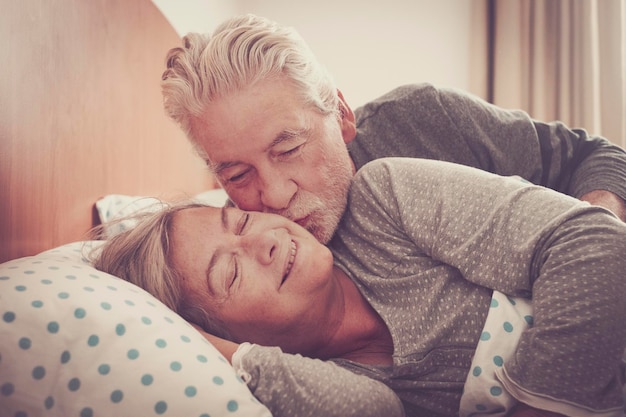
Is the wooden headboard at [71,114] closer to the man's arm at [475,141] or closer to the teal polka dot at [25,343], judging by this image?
the teal polka dot at [25,343]

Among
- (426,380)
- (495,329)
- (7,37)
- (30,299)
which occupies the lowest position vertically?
(426,380)

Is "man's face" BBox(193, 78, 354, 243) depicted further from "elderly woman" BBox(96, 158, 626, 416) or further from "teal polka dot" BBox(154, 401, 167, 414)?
"teal polka dot" BBox(154, 401, 167, 414)

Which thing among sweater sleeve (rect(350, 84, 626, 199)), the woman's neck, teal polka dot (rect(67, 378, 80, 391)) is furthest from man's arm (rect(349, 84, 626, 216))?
teal polka dot (rect(67, 378, 80, 391))

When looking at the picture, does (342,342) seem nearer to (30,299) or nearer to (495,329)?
(495,329)

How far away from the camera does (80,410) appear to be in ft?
2.16

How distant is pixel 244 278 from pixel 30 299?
1.18 ft

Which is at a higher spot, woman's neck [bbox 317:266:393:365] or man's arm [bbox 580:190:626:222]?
man's arm [bbox 580:190:626:222]

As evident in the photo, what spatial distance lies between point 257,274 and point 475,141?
32.7 inches

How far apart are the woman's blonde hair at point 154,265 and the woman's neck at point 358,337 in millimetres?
232

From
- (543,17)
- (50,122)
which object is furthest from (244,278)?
(543,17)

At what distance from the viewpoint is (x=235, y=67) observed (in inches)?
46.3

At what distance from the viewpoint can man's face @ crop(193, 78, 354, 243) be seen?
1.15 metres

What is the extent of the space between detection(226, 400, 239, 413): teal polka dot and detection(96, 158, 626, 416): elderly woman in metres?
0.10

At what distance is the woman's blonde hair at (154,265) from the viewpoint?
1002mm
